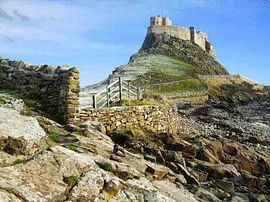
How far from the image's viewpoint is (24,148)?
994 centimetres

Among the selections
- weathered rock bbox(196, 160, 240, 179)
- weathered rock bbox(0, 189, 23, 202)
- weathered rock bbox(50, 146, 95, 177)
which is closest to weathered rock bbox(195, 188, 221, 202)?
weathered rock bbox(196, 160, 240, 179)

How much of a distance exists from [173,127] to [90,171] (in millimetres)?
18630

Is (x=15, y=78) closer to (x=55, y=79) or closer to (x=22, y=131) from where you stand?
(x=55, y=79)

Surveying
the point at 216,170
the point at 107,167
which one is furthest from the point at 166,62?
the point at 107,167

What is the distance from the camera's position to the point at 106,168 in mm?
11297

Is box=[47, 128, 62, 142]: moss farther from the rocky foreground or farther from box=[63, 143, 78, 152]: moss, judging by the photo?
box=[63, 143, 78, 152]: moss

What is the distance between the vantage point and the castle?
137000 mm

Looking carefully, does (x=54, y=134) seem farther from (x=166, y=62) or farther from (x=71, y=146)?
(x=166, y=62)

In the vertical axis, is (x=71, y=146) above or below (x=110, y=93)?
below

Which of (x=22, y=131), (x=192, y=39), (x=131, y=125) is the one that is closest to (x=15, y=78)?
(x=131, y=125)

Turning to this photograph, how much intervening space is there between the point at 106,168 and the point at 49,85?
10.1m

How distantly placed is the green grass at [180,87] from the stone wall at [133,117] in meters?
51.1

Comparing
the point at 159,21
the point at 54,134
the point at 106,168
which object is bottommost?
the point at 106,168

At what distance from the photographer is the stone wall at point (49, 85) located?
18.4m
